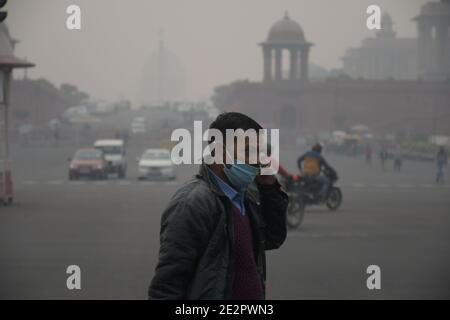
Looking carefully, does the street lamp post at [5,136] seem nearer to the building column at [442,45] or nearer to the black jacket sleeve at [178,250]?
the black jacket sleeve at [178,250]

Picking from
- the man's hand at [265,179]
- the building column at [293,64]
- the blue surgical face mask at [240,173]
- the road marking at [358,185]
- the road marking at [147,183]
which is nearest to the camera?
the blue surgical face mask at [240,173]

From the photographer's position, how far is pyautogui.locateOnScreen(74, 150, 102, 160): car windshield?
3288cm

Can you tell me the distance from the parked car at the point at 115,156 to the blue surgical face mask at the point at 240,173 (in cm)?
2972

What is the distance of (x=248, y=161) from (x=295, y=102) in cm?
8068

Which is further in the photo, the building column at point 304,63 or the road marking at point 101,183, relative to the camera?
the building column at point 304,63

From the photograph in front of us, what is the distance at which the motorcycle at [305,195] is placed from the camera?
52.7 ft

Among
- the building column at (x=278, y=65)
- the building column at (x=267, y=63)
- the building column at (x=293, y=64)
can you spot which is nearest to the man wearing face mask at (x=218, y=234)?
the building column at (x=267, y=63)

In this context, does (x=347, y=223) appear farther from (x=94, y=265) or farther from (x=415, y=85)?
(x=415, y=85)

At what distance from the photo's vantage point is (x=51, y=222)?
16203mm

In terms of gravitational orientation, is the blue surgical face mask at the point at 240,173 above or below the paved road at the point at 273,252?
above

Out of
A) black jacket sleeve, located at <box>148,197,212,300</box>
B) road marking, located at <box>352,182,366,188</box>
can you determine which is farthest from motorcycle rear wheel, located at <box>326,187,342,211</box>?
black jacket sleeve, located at <box>148,197,212,300</box>

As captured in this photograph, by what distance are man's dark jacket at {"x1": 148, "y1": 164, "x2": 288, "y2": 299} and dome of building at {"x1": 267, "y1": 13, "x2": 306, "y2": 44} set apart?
82.3 metres

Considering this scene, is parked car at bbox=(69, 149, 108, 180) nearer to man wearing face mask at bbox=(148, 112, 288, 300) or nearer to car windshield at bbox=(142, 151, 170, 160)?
car windshield at bbox=(142, 151, 170, 160)

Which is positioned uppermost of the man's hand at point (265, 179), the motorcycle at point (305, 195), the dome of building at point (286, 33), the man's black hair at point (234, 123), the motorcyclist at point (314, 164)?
the dome of building at point (286, 33)
